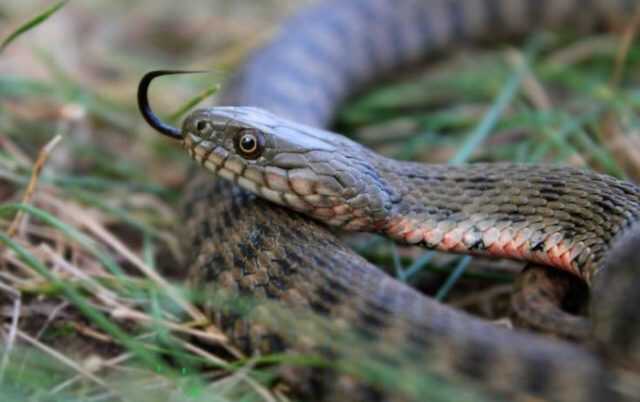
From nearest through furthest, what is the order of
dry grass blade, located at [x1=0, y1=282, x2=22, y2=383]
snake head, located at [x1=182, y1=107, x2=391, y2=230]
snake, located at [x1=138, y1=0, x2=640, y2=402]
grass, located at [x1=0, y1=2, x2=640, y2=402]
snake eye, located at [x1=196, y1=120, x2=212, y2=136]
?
snake, located at [x1=138, y1=0, x2=640, y2=402]
dry grass blade, located at [x1=0, y1=282, x2=22, y2=383]
grass, located at [x1=0, y1=2, x2=640, y2=402]
snake head, located at [x1=182, y1=107, x2=391, y2=230]
snake eye, located at [x1=196, y1=120, x2=212, y2=136]

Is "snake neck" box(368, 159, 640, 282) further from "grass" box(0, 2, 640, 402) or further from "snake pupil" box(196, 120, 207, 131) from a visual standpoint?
"snake pupil" box(196, 120, 207, 131)

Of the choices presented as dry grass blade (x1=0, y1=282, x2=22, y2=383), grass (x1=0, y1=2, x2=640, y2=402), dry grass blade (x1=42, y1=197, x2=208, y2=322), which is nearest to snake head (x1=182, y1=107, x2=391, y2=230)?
grass (x1=0, y1=2, x2=640, y2=402)

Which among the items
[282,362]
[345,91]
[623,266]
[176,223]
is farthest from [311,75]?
[623,266]

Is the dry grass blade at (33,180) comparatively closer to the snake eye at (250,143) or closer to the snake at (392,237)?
the snake at (392,237)

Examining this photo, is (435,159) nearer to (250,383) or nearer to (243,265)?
(243,265)

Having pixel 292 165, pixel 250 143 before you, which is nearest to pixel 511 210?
pixel 292 165

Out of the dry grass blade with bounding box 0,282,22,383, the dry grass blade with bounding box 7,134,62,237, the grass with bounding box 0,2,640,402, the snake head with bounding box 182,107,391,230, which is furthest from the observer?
the dry grass blade with bounding box 7,134,62,237

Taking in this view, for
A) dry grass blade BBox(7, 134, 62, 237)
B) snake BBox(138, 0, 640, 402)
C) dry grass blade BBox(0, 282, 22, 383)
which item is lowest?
dry grass blade BBox(0, 282, 22, 383)

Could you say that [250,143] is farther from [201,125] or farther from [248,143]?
[201,125]
